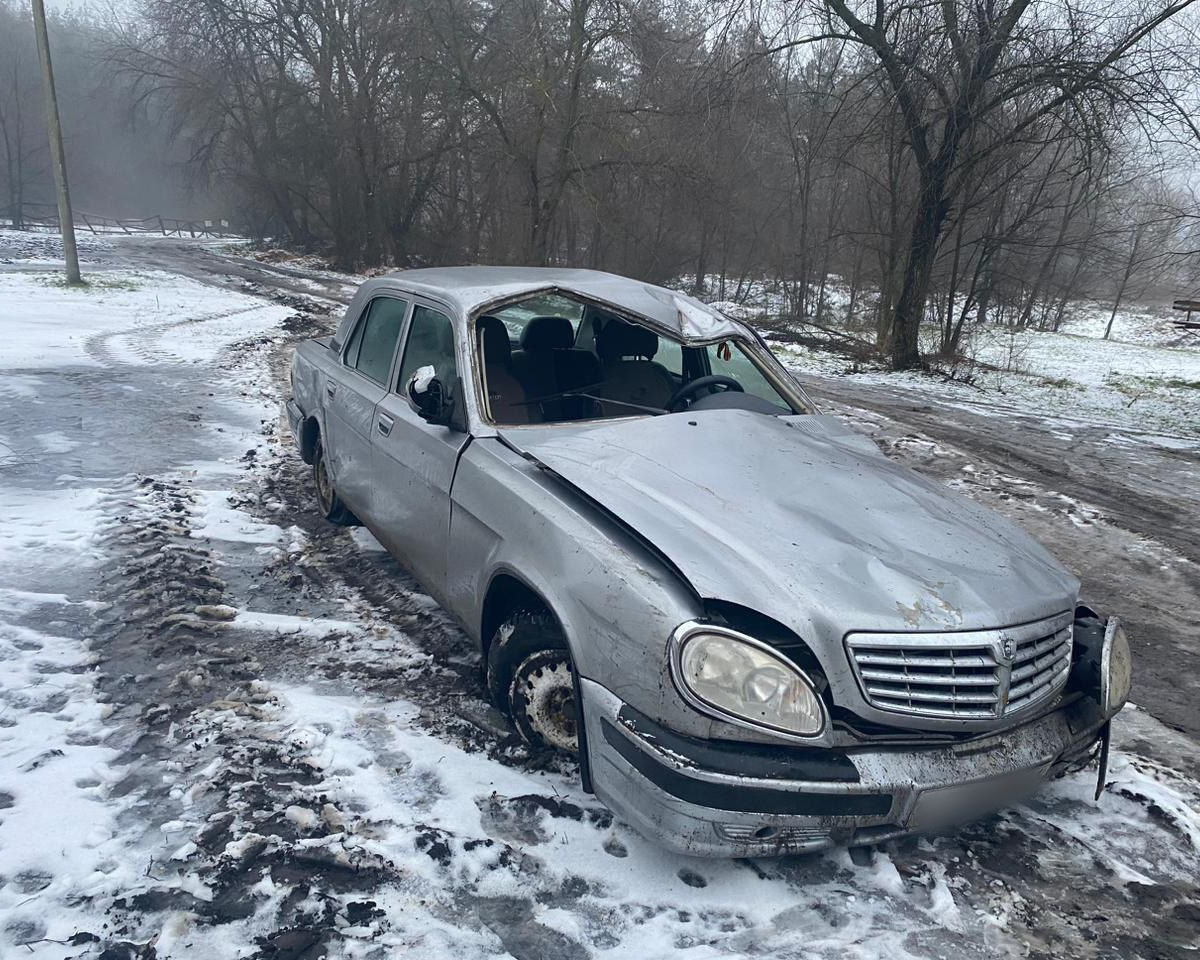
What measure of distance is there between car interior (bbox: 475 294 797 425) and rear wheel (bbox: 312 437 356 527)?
159 centimetres

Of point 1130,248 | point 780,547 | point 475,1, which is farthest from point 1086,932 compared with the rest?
point 475,1

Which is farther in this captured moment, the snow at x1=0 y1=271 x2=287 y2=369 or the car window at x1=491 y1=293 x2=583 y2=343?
the snow at x1=0 y1=271 x2=287 y2=369

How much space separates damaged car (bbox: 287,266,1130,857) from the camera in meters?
2.26

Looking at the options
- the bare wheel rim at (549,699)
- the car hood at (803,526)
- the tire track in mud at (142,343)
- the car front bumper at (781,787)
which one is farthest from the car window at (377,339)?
the tire track in mud at (142,343)

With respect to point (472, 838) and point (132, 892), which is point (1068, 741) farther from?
point (132, 892)

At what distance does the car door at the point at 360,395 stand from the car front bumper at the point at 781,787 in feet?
8.00

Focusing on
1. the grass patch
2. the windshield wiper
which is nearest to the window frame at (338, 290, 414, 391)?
the windshield wiper

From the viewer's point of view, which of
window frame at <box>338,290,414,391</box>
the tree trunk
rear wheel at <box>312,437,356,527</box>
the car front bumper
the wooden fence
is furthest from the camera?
the wooden fence

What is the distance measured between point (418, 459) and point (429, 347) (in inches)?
23.9

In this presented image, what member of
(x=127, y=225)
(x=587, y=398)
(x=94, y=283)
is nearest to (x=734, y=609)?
(x=587, y=398)

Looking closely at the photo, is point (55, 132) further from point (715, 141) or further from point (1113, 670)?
point (1113, 670)

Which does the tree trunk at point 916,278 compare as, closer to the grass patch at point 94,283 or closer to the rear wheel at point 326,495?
the rear wheel at point 326,495

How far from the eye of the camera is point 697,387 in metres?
4.25

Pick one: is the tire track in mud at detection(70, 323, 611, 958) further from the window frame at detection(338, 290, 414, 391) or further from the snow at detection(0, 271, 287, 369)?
the snow at detection(0, 271, 287, 369)
